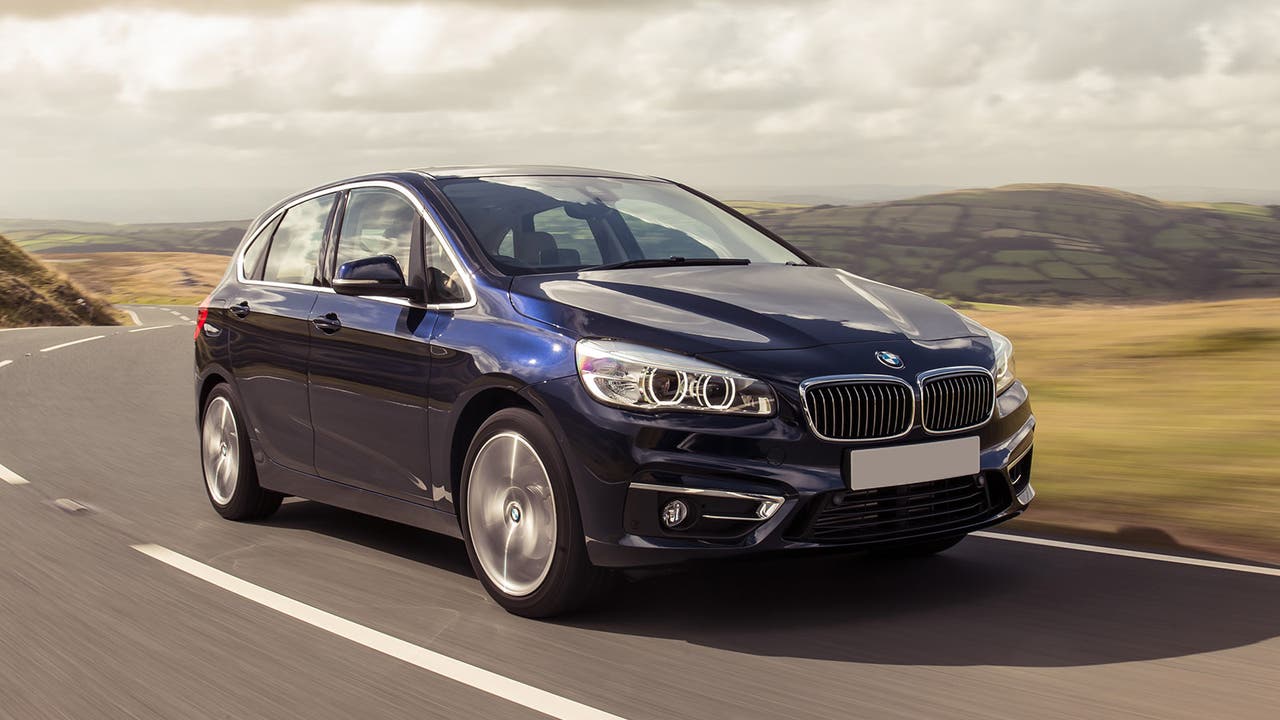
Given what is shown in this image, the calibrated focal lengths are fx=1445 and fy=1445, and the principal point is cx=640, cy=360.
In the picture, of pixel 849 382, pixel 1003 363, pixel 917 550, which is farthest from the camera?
pixel 917 550

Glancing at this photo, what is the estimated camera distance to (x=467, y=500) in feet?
18.4

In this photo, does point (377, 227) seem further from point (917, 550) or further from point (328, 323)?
point (917, 550)

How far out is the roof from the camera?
6.58 metres

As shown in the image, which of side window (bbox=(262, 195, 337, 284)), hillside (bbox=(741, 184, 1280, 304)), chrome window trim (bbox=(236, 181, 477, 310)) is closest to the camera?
chrome window trim (bbox=(236, 181, 477, 310))

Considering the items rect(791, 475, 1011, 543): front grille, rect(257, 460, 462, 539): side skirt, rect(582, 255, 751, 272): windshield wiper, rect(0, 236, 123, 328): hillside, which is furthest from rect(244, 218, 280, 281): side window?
rect(0, 236, 123, 328): hillside

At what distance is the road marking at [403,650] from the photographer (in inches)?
165

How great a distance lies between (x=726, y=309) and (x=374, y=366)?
166 centimetres

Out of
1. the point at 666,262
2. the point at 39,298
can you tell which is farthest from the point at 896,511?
the point at 39,298

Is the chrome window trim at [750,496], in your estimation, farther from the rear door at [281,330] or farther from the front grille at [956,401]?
the rear door at [281,330]

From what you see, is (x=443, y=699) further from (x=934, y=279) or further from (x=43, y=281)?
(x=934, y=279)

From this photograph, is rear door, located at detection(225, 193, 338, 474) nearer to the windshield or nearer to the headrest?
the windshield

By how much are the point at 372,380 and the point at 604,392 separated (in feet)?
5.03

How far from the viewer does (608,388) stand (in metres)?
4.94

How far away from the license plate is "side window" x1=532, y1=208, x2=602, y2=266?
1636mm
